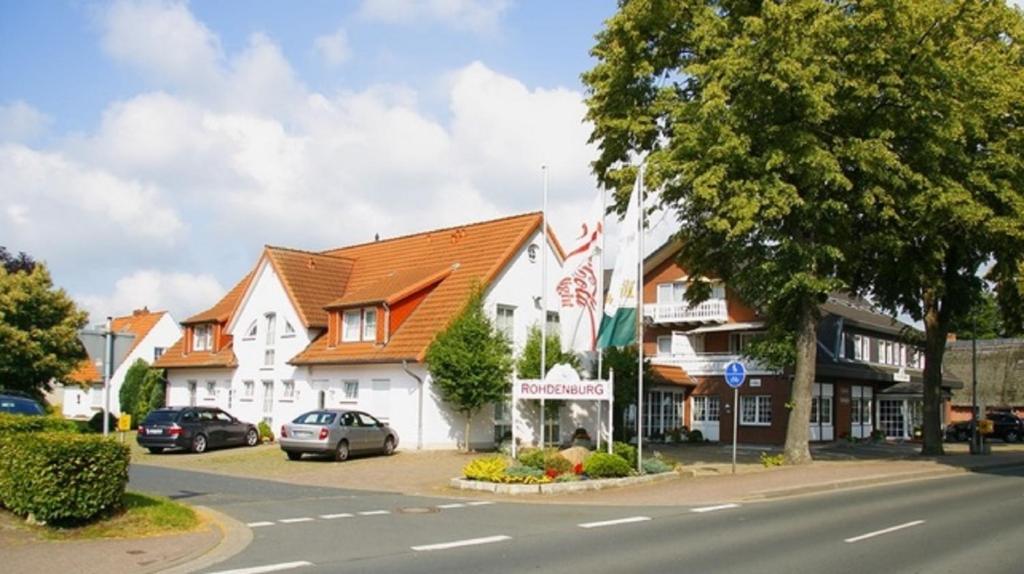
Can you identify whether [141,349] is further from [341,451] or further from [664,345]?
[341,451]

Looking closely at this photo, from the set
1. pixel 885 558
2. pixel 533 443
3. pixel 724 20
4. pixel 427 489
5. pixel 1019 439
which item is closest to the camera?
pixel 885 558

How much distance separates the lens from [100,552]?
37.8ft

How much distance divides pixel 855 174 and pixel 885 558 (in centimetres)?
1743

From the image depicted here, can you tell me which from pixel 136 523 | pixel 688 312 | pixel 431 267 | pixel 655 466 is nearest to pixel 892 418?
pixel 688 312

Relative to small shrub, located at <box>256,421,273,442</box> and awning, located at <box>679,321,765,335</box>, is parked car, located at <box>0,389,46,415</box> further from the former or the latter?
awning, located at <box>679,321,765,335</box>

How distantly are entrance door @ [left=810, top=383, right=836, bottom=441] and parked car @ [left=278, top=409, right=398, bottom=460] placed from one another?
80.1 feet

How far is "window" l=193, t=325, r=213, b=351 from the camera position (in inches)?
1742

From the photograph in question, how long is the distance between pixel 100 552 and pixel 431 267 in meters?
27.1

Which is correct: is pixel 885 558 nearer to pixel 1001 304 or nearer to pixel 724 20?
pixel 724 20

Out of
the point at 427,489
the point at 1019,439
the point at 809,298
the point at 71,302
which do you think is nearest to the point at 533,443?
the point at 809,298

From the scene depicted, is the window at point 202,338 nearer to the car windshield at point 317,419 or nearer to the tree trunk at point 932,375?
the car windshield at point 317,419

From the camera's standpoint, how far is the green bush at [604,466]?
21.5 metres

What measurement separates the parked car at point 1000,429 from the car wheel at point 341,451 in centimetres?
4000

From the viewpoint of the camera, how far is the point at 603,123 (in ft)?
92.9
